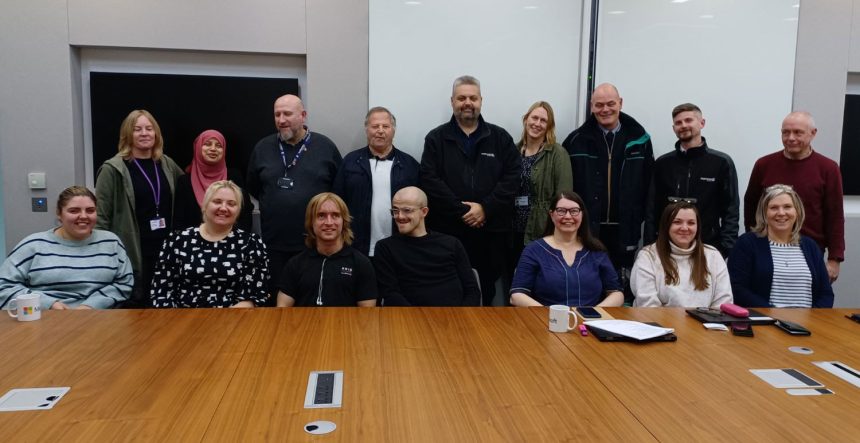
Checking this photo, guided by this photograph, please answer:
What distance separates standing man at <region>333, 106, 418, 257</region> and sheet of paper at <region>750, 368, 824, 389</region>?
94.0 inches

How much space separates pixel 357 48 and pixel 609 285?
7.77ft

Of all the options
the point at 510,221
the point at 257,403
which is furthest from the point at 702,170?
the point at 257,403

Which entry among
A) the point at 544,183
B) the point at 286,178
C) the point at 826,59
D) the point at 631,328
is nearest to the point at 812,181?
the point at 826,59

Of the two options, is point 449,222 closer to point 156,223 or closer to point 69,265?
point 156,223

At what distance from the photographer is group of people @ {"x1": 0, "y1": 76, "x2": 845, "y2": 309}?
116 inches

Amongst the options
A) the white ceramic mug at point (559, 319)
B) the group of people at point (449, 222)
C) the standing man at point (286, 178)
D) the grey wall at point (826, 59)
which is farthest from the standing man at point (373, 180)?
the grey wall at point (826, 59)

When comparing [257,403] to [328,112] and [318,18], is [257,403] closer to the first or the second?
[328,112]

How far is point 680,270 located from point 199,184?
2.75 m

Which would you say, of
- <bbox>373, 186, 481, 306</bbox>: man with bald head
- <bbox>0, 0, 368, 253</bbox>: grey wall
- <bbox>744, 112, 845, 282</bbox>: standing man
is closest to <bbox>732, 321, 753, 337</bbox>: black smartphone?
<bbox>373, 186, 481, 306</bbox>: man with bald head

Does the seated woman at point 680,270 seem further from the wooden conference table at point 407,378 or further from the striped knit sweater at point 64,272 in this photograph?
the striped knit sweater at point 64,272

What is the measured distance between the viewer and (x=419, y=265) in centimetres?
319

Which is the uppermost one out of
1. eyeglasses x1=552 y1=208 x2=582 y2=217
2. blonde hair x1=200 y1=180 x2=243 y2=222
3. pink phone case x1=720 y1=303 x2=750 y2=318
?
blonde hair x1=200 y1=180 x2=243 y2=222

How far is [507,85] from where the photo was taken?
14.5ft

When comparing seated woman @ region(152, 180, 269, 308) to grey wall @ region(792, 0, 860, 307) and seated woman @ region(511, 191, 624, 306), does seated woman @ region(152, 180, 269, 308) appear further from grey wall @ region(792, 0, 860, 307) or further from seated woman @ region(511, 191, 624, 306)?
grey wall @ region(792, 0, 860, 307)
